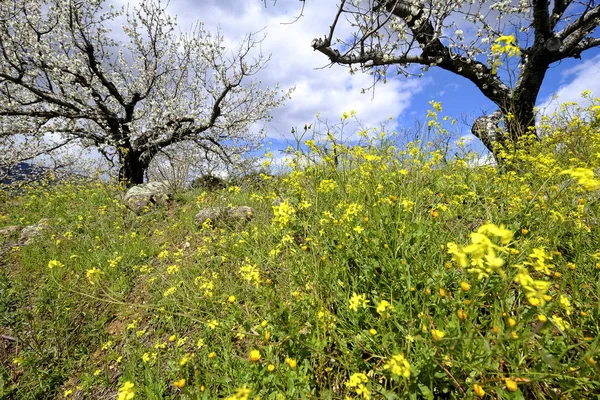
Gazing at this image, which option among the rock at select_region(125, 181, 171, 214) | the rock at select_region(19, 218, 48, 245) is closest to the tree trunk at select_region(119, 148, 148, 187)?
the rock at select_region(125, 181, 171, 214)

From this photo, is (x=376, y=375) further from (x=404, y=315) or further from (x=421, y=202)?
(x=421, y=202)

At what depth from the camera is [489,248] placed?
75 centimetres

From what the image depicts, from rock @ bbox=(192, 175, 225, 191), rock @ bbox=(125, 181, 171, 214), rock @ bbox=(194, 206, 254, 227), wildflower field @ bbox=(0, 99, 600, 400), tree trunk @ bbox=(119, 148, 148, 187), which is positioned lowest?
wildflower field @ bbox=(0, 99, 600, 400)

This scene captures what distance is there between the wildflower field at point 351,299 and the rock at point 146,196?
4.54 ft

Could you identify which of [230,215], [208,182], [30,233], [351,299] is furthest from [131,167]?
[351,299]

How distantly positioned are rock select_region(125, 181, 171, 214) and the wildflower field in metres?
1.38

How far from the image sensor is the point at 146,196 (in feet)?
18.7

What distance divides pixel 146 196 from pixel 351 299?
5549 mm

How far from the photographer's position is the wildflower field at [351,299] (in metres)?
1.18

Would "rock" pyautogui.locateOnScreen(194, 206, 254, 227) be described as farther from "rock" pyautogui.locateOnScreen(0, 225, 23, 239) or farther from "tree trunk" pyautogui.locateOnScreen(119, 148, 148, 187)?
"tree trunk" pyautogui.locateOnScreen(119, 148, 148, 187)

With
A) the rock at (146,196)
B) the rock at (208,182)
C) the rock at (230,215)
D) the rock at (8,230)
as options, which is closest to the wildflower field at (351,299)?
the rock at (230,215)

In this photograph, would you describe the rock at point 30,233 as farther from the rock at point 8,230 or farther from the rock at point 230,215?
the rock at point 230,215

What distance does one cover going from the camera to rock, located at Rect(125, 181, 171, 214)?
554cm

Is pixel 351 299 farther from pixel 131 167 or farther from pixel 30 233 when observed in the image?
pixel 131 167
